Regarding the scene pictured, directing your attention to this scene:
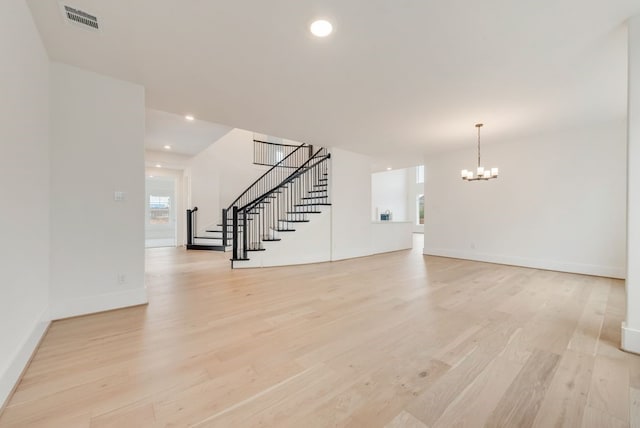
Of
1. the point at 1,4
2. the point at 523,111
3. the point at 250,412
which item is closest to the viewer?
the point at 250,412

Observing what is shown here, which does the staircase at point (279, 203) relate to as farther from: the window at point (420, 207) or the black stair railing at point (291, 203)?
the window at point (420, 207)

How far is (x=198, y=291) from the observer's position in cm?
353

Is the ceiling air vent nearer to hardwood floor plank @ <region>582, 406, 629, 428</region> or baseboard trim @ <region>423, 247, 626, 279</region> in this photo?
hardwood floor plank @ <region>582, 406, 629, 428</region>

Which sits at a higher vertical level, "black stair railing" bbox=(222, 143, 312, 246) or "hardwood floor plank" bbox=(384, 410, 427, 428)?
"black stair railing" bbox=(222, 143, 312, 246)

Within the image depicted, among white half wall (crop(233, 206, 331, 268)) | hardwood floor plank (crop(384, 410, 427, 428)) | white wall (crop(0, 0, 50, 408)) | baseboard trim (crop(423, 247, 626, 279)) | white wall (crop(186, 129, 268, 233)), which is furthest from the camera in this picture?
white wall (crop(186, 129, 268, 233))

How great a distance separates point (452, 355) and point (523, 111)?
12.6ft

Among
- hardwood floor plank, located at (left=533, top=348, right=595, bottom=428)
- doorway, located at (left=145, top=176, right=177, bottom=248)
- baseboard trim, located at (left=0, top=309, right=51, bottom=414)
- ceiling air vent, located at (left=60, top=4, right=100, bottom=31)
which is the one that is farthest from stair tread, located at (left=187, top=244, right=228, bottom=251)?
hardwood floor plank, located at (left=533, top=348, right=595, bottom=428)

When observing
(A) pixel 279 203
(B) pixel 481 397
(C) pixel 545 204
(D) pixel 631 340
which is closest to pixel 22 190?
(B) pixel 481 397

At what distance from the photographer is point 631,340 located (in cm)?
198

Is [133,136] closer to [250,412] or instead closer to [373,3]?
[373,3]

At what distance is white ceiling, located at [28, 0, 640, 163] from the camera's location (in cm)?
194

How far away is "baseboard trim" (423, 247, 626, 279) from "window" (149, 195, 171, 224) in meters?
9.83

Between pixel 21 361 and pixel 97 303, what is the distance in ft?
3.60

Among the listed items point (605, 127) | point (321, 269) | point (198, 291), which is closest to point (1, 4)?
point (198, 291)
